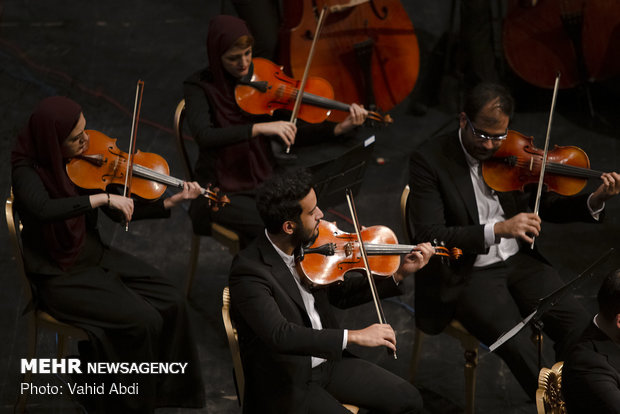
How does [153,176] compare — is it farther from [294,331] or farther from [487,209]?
[487,209]

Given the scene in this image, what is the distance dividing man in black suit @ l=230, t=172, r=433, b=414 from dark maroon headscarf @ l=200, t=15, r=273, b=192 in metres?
0.89

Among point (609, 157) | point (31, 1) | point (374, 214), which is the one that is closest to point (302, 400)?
point (374, 214)

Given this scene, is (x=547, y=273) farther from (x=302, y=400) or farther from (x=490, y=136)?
(x=302, y=400)

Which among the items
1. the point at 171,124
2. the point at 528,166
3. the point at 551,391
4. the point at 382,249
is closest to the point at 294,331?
the point at 382,249

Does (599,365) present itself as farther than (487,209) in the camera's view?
No

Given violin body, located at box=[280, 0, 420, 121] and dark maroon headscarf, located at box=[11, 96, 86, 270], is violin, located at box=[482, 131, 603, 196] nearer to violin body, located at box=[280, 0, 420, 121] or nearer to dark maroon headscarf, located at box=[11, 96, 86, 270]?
violin body, located at box=[280, 0, 420, 121]

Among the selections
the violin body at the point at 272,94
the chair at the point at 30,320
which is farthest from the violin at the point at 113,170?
the violin body at the point at 272,94

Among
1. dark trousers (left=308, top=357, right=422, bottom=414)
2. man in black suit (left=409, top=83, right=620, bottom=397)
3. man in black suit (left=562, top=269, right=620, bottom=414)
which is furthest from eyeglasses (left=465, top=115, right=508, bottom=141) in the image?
dark trousers (left=308, top=357, right=422, bottom=414)

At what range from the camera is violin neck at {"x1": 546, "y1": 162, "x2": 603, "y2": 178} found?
9.41ft

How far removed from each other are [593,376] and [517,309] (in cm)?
77

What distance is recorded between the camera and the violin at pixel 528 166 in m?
2.92

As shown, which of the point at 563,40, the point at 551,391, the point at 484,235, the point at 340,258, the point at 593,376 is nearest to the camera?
the point at 593,376

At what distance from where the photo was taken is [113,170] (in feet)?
9.68

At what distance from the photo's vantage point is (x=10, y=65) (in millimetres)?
5238
